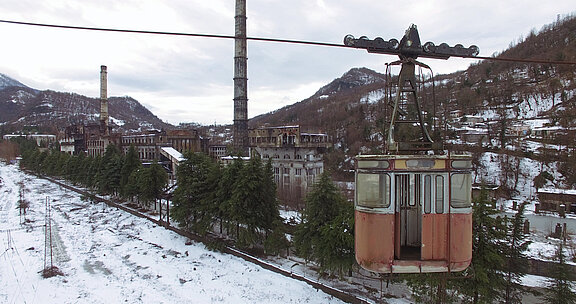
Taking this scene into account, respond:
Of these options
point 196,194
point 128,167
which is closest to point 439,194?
point 196,194

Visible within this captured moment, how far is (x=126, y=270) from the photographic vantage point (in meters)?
18.8

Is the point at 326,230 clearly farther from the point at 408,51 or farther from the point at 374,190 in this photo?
the point at 408,51

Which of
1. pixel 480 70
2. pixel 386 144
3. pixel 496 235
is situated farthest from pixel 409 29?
pixel 480 70

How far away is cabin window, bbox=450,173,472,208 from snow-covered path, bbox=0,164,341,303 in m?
11.8

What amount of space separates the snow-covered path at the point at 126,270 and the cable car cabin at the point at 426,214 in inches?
446

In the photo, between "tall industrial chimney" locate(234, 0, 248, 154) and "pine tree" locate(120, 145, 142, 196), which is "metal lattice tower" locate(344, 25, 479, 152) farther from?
"tall industrial chimney" locate(234, 0, 248, 154)

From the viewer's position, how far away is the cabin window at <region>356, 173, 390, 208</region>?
17.4ft

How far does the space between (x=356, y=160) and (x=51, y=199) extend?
48.6 m

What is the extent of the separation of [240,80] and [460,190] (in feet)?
121

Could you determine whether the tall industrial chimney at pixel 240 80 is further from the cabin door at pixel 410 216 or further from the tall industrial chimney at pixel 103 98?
the tall industrial chimney at pixel 103 98

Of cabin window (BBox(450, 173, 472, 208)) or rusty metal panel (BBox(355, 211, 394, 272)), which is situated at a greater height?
cabin window (BBox(450, 173, 472, 208))

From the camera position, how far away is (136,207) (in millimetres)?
34344

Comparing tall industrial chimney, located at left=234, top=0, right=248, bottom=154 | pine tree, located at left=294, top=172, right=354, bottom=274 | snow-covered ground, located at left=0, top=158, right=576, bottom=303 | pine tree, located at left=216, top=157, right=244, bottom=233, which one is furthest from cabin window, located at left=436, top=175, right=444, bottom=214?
tall industrial chimney, located at left=234, top=0, right=248, bottom=154

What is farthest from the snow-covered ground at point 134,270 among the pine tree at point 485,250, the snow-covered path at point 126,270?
the pine tree at point 485,250
